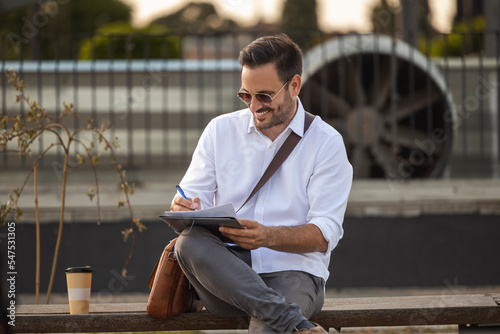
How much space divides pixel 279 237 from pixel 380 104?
15.0ft

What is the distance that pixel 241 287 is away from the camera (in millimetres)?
2994

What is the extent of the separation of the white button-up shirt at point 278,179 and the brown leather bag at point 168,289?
1.01ft

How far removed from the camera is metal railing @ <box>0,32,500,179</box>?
6.79 meters

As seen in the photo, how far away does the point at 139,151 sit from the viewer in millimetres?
6926

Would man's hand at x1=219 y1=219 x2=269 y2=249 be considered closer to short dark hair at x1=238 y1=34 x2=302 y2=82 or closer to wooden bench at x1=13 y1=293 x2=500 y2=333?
wooden bench at x1=13 y1=293 x2=500 y2=333

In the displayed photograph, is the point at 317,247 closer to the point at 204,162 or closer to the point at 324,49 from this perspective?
the point at 204,162

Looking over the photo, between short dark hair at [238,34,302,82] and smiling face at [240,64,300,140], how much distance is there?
2 centimetres

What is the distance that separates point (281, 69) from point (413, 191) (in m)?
3.35

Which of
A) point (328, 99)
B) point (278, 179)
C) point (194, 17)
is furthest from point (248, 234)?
point (194, 17)

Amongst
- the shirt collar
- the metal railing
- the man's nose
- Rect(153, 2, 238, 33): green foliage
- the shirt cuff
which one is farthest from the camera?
Rect(153, 2, 238, 33): green foliage

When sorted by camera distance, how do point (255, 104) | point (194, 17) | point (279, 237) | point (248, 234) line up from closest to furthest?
point (248, 234) < point (279, 237) < point (255, 104) < point (194, 17)

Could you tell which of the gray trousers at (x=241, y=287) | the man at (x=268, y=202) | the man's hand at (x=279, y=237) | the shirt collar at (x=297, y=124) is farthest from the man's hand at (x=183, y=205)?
the shirt collar at (x=297, y=124)

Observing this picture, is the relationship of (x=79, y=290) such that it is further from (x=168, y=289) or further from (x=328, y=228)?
(x=328, y=228)

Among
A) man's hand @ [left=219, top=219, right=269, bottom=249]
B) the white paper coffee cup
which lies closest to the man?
man's hand @ [left=219, top=219, right=269, bottom=249]
